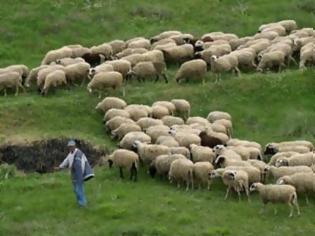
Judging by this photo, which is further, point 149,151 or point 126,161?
point 149,151

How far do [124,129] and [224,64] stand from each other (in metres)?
6.08

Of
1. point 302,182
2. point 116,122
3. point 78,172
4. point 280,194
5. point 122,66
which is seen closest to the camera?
point 280,194

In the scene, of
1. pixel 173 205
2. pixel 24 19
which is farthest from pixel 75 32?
pixel 173 205

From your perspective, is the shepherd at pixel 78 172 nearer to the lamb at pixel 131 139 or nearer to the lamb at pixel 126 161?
the lamb at pixel 126 161

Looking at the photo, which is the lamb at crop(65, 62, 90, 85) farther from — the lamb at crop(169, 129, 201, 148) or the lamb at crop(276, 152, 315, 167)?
the lamb at crop(276, 152, 315, 167)

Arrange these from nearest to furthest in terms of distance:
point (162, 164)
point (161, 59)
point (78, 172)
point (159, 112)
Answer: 1. point (78, 172)
2. point (162, 164)
3. point (159, 112)
4. point (161, 59)

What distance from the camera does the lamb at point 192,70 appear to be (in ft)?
101

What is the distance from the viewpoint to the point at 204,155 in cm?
2452

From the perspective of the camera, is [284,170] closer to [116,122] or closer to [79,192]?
[79,192]

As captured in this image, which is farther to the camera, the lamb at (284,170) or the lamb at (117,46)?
the lamb at (117,46)

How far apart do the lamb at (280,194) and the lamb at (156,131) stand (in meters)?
4.85

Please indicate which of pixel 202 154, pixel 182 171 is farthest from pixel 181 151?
pixel 182 171

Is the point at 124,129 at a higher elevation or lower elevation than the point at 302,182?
higher

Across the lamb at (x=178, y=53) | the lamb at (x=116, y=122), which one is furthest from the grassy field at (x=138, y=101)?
the lamb at (x=178, y=53)
